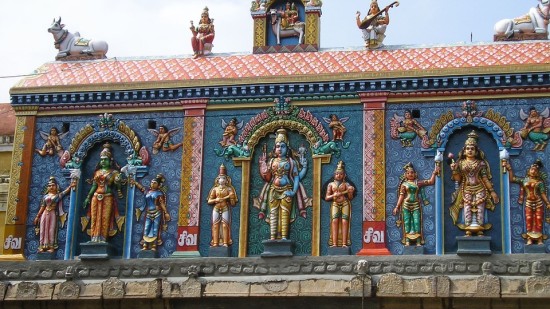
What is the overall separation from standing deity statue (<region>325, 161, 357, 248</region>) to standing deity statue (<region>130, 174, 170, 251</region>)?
3257mm

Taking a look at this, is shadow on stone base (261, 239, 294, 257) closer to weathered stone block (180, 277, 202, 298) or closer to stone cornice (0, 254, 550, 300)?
stone cornice (0, 254, 550, 300)

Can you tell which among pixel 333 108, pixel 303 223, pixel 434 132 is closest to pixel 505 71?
pixel 434 132

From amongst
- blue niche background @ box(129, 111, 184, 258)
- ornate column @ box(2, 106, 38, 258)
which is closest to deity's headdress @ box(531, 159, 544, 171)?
blue niche background @ box(129, 111, 184, 258)

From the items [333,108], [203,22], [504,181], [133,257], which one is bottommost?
[133,257]

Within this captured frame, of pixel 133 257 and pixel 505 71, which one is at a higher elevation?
pixel 505 71

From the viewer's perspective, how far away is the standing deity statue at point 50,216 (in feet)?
73.6

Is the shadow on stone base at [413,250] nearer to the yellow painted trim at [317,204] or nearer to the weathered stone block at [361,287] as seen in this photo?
the weathered stone block at [361,287]

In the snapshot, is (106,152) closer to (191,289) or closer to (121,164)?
(121,164)

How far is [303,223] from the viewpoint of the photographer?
2161cm

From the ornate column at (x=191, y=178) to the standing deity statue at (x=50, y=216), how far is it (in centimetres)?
237

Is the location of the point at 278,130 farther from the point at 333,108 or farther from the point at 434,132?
the point at 434,132

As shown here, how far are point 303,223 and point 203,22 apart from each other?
16.5 ft

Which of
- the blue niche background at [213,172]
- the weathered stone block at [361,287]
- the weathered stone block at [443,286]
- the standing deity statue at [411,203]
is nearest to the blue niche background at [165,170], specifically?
the blue niche background at [213,172]

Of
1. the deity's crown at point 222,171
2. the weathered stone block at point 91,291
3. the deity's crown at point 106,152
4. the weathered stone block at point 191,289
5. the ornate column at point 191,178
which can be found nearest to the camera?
the weathered stone block at point 191,289
